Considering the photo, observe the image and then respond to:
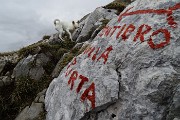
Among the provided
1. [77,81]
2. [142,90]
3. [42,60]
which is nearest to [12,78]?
[42,60]

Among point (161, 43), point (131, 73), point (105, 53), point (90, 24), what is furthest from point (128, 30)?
point (90, 24)

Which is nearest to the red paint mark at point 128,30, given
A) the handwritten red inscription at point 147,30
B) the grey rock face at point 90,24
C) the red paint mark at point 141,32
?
the handwritten red inscription at point 147,30

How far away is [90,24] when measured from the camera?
2095 cm

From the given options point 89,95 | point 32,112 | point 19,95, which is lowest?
point 32,112

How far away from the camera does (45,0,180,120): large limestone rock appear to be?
7781 mm

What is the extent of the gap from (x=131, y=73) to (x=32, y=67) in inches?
367

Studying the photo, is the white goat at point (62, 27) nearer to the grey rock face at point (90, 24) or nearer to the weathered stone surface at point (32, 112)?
the grey rock face at point (90, 24)

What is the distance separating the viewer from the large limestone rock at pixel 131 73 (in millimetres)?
7781

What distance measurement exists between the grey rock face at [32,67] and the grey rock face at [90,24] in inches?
145

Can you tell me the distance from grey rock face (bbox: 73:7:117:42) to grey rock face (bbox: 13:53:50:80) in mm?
3695

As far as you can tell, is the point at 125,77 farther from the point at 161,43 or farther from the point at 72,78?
the point at 72,78

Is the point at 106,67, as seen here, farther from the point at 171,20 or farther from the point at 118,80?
the point at 171,20

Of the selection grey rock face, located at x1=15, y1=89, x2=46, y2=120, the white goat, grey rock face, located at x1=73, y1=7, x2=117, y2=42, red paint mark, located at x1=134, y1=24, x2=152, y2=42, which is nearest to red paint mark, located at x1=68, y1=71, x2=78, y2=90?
grey rock face, located at x1=15, y1=89, x2=46, y2=120

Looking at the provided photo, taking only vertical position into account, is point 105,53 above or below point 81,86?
above
